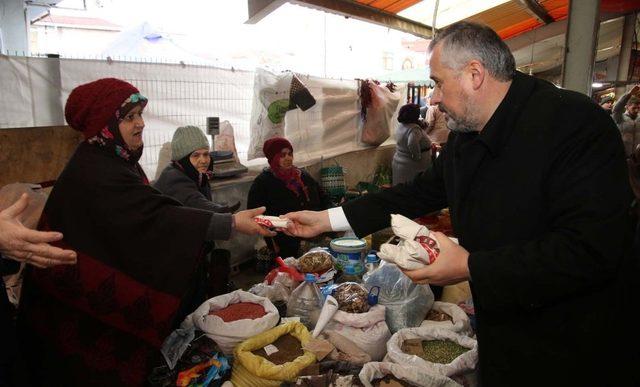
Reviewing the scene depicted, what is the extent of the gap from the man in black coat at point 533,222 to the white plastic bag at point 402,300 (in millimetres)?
945

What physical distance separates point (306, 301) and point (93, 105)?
5.14 ft

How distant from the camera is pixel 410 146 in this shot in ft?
23.2

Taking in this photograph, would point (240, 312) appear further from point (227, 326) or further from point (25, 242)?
point (25, 242)

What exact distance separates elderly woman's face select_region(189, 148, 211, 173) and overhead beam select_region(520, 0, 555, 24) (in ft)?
22.8

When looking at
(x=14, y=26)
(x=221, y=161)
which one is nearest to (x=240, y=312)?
(x=221, y=161)

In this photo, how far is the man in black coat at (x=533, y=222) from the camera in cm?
119

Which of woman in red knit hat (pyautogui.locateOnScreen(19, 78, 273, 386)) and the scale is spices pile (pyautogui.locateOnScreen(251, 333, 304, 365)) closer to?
woman in red knit hat (pyautogui.locateOnScreen(19, 78, 273, 386))

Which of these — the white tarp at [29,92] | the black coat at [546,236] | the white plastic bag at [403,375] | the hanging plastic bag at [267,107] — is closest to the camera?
the black coat at [546,236]

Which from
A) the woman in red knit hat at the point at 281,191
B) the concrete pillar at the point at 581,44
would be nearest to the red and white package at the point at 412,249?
the concrete pillar at the point at 581,44

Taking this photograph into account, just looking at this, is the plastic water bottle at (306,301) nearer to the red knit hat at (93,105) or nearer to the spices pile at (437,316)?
the spices pile at (437,316)

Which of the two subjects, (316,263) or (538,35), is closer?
(316,263)

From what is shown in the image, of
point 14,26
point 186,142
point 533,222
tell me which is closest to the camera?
point 533,222

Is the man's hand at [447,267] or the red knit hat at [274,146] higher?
the red knit hat at [274,146]

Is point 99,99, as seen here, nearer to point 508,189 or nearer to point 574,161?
point 508,189
